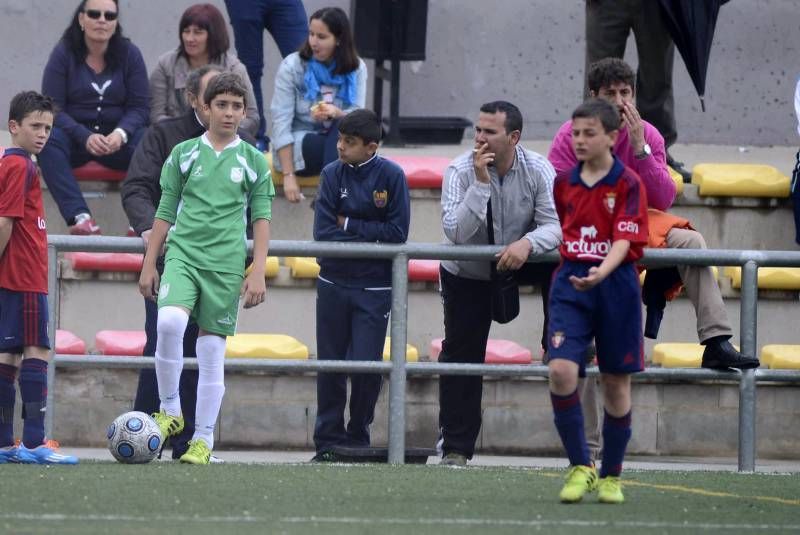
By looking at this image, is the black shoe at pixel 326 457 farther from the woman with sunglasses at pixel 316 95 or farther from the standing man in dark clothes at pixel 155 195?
the woman with sunglasses at pixel 316 95

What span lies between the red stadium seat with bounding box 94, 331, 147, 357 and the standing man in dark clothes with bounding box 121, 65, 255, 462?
142cm

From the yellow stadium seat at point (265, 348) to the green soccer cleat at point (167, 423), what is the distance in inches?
80.0

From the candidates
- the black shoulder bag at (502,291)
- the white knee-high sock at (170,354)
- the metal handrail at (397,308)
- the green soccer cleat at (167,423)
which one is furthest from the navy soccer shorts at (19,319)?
the black shoulder bag at (502,291)

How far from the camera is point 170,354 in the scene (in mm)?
7684

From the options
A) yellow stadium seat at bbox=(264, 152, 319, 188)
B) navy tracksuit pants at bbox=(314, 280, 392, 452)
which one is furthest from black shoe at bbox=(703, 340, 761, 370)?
yellow stadium seat at bbox=(264, 152, 319, 188)

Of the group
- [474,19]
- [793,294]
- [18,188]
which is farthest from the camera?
[474,19]

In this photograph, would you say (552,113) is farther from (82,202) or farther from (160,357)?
(160,357)

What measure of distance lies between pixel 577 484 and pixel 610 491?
15 centimetres

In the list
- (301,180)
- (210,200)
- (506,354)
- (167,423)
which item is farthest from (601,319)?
(301,180)

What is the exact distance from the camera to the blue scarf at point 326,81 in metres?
10.6

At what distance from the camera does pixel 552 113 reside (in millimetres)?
14406

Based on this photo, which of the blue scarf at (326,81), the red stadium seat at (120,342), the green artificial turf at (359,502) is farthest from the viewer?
the blue scarf at (326,81)

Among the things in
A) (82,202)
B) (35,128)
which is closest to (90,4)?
(82,202)

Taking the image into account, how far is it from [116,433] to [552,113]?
7.48 metres
